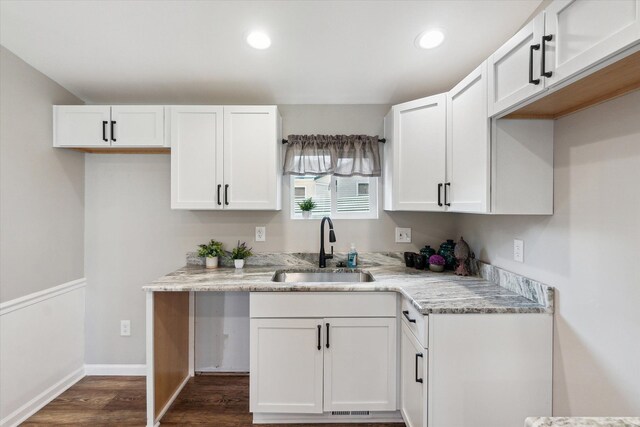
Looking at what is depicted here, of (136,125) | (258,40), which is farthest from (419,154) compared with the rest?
(136,125)

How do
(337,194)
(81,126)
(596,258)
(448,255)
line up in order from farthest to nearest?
(337,194) → (448,255) → (81,126) → (596,258)

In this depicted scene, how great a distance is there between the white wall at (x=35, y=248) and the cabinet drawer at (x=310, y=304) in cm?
153

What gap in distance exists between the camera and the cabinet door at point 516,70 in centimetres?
120

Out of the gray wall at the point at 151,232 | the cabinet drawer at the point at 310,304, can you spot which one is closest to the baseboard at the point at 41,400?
the gray wall at the point at 151,232

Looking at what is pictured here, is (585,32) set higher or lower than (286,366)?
higher

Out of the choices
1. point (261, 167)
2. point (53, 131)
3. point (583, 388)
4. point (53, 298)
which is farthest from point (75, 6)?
point (583, 388)

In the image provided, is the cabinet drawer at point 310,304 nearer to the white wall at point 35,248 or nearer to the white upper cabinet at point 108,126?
the white upper cabinet at point 108,126

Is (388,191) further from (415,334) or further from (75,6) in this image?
(75,6)

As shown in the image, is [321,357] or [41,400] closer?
[321,357]

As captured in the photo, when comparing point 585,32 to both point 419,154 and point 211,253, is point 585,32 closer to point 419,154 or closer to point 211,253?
point 419,154

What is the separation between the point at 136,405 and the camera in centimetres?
222

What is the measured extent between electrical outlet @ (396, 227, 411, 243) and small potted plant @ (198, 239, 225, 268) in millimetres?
1499

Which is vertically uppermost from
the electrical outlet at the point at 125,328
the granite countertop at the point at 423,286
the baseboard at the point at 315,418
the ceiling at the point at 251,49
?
the ceiling at the point at 251,49

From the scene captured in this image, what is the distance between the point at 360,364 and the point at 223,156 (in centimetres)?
172
